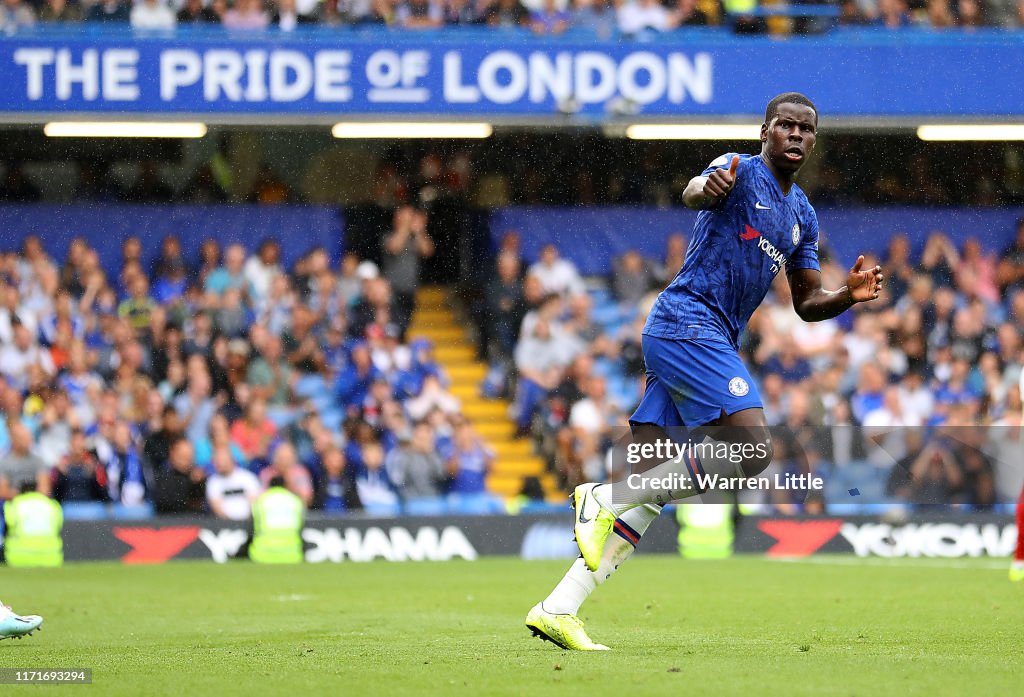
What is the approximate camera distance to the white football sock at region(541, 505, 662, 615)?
6992 mm

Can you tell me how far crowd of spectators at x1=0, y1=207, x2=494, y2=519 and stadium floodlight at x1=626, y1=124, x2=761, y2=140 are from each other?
9.89ft

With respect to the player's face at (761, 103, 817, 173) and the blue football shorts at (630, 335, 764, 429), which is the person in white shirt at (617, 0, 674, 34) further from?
the blue football shorts at (630, 335, 764, 429)

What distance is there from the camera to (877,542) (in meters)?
15.7

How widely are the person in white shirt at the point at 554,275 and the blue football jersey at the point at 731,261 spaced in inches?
471

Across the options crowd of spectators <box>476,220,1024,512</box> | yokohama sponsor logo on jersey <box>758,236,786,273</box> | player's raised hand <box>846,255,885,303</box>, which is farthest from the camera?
crowd of spectators <box>476,220,1024,512</box>

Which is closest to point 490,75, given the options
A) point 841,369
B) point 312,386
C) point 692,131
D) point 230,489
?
point 692,131

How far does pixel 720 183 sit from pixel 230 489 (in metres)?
10.3

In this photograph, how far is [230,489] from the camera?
15891mm

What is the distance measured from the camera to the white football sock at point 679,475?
6.62 m

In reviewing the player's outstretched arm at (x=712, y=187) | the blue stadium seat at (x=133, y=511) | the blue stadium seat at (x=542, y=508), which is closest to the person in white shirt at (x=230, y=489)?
the blue stadium seat at (x=133, y=511)

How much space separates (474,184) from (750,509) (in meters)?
6.50

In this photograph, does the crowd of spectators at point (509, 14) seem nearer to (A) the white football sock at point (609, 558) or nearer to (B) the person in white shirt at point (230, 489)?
(B) the person in white shirt at point (230, 489)

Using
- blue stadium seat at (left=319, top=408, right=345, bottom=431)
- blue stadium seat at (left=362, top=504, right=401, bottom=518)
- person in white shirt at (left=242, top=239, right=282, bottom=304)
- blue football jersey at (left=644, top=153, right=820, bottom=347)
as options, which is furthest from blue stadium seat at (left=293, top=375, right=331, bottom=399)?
blue football jersey at (left=644, top=153, right=820, bottom=347)

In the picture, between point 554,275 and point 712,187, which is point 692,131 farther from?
point 712,187
